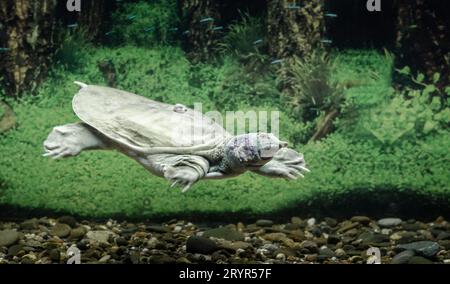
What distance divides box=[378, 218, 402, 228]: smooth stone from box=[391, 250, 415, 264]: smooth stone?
0.47 m

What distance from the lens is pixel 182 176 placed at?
3.11 m

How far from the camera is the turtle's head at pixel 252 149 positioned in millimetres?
3156

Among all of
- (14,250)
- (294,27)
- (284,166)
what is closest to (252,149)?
(284,166)

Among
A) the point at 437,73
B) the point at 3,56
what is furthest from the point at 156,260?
the point at 437,73

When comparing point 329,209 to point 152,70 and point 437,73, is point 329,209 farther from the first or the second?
point 152,70

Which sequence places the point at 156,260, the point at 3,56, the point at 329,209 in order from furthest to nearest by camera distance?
the point at 329,209, the point at 3,56, the point at 156,260

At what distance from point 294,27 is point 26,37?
1.97 meters

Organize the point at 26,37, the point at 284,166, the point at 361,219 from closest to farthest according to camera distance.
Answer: the point at 284,166
the point at 26,37
the point at 361,219

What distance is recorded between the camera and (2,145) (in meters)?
4.32

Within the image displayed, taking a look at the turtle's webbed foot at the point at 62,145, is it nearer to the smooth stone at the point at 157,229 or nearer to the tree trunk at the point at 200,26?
the smooth stone at the point at 157,229

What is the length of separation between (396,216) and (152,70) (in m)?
2.19
